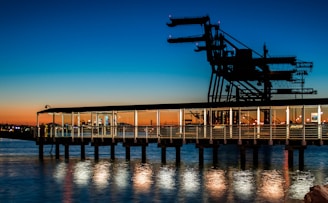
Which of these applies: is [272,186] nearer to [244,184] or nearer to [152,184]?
[244,184]

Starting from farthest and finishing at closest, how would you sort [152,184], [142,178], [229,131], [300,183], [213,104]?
[213,104] → [229,131] → [142,178] → [300,183] → [152,184]

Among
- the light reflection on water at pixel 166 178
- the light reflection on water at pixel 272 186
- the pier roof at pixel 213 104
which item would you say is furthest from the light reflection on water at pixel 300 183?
the light reflection on water at pixel 166 178

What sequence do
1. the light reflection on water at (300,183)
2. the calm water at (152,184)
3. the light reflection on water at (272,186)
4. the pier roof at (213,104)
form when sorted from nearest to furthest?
the light reflection on water at (272,186), the calm water at (152,184), the light reflection on water at (300,183), the pier roof at (213,104)

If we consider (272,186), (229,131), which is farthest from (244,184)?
(229,131)

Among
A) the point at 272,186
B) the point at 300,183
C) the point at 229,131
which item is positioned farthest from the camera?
the point at 229,131

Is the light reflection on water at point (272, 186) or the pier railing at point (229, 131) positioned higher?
the pier railing at point (229, 131)

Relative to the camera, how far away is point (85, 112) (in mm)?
52500

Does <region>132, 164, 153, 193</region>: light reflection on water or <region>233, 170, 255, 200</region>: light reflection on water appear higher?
<region>132, 164, 153, 193</region>: light reflection on water

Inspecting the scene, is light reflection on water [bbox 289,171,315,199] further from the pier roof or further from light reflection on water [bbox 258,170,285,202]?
the pier roof

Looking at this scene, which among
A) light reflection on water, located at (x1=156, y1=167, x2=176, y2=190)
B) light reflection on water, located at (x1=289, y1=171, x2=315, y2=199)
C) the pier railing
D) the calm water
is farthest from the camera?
the pier railing

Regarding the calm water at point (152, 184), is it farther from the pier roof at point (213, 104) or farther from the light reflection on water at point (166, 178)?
the pier roof at point (213, 104)

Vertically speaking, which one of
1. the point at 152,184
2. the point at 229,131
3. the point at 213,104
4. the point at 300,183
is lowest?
the point at 300,183

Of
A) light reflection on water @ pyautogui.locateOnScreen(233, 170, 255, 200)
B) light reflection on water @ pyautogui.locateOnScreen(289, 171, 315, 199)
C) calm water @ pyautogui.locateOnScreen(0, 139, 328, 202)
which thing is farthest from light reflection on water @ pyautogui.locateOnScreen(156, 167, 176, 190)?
light reflection on water @ pyautogui.locateOnScreen(289, 171, 315, 199)

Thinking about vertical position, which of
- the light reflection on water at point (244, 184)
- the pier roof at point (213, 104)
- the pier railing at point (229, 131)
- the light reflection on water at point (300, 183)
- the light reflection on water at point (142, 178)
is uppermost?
the pier roof at point (213, 104)
